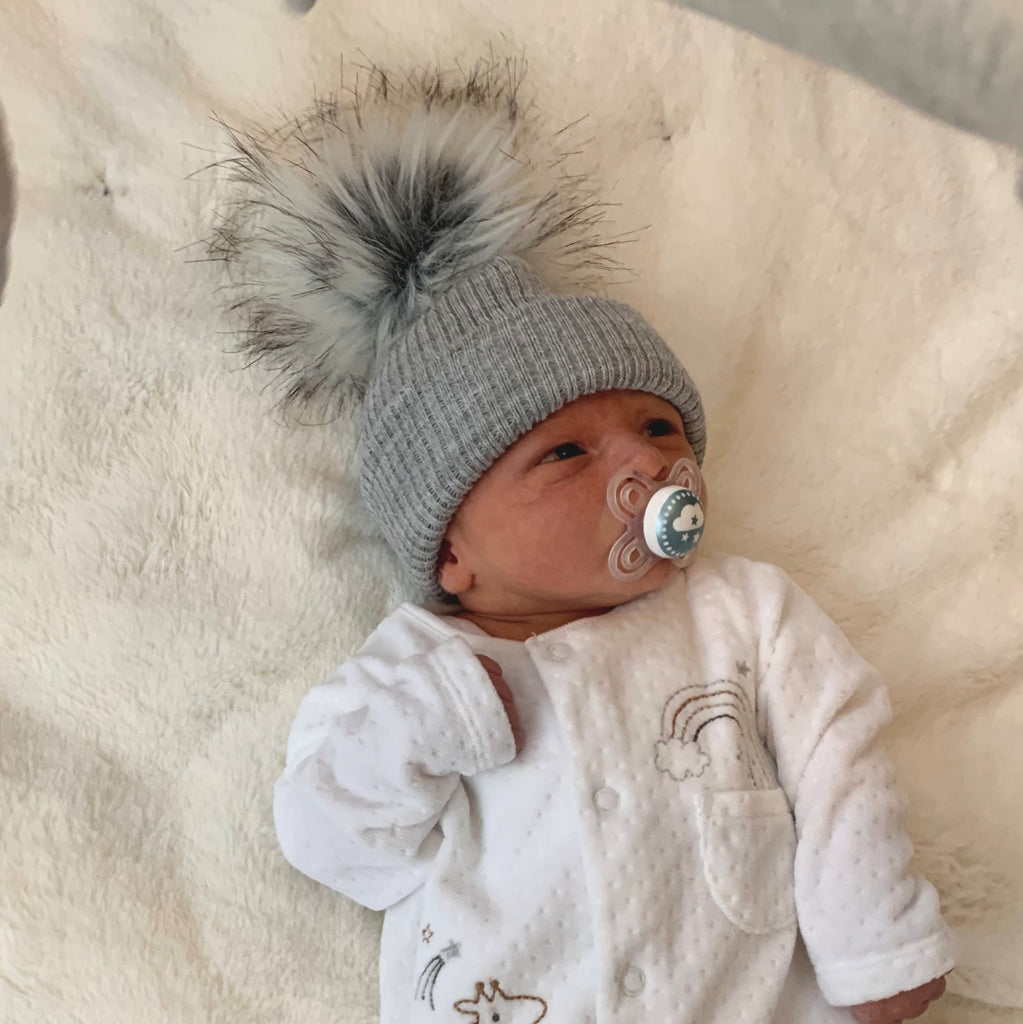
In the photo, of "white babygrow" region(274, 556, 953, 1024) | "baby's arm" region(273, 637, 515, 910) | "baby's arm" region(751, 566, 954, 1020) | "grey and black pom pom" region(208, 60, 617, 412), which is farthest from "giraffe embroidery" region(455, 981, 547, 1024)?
"grey and black pom pom" region(208, 60, 617, 412)

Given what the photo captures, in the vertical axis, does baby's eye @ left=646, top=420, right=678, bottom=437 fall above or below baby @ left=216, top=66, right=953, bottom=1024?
above

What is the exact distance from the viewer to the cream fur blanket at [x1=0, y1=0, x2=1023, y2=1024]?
3.57ft

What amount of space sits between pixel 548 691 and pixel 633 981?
285mm

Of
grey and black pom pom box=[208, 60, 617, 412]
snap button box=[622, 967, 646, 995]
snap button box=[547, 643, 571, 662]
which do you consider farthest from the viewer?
grey and black pom pom box=[208, 60, 617, 412]

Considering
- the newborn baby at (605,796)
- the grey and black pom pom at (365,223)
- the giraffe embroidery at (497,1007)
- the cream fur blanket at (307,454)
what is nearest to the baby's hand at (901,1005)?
the newborn baby at (605,796)

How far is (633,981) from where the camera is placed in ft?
3.08

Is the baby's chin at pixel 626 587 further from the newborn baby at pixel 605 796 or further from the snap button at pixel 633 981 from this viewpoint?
the snap button at pixel 633 981

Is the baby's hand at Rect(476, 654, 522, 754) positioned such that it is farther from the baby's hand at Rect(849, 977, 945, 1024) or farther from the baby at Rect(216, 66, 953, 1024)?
the baby's hand at Rect(849, 977, 945, 1024)

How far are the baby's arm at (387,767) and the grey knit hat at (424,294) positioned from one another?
0.59 ft

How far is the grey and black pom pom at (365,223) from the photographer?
1156 millimetres

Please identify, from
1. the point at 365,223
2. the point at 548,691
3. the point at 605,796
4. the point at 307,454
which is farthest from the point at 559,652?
the point at 365,223

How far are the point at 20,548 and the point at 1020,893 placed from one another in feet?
3.89

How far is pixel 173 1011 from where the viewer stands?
1037mm

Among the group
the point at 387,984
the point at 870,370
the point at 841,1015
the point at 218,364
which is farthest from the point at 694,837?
the point at 218,364
